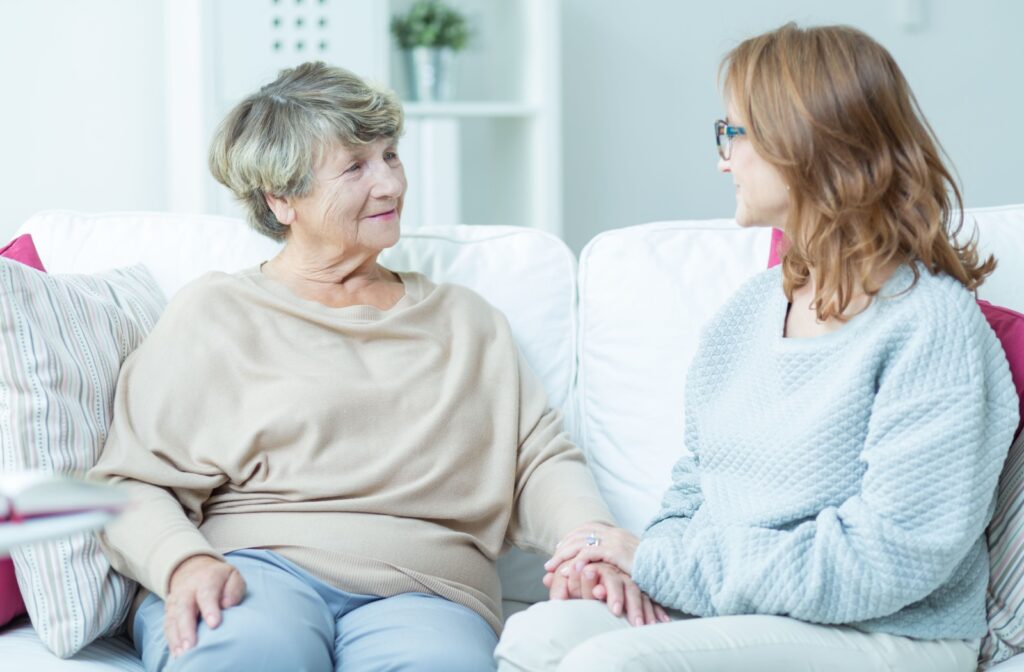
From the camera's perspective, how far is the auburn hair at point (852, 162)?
1.31m

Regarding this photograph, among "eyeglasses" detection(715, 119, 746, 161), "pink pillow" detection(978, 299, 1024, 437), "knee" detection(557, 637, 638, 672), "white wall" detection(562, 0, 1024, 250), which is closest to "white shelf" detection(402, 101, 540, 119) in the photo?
"white wall" detection(562, 0, 1024, 250)

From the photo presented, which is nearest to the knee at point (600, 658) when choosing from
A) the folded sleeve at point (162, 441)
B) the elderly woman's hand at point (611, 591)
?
the elderly woman's hand at point (611, 591)

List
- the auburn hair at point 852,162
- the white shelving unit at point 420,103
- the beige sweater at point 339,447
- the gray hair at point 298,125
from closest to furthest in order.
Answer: the auburn hair at point 852,162
the beige sweater at point 339,447
the gray hair at point 298,125
the white shelving unit at point 420,103

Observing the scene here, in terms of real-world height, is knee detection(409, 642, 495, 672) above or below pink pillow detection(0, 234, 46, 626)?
below

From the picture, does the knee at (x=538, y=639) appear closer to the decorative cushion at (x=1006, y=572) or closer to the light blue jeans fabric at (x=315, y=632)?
the light blue jeans fabric at (x=315, y=632)

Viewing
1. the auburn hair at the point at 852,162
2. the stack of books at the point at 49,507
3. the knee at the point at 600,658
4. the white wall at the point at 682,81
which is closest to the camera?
the stack of books at the point at 49,507

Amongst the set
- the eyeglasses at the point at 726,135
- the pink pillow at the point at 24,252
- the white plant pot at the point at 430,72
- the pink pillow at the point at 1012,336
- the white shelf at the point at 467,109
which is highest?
the white plant pot at the point at 430,72

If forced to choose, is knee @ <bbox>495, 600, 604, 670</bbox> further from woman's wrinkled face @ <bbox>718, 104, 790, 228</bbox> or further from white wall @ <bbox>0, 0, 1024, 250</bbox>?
white wall @ <bbox>0, 0, 1024, 250</bbox>

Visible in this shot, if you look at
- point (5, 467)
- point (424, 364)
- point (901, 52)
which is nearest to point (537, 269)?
point (424, 364)

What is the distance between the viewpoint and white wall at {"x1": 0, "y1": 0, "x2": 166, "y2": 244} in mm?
2826

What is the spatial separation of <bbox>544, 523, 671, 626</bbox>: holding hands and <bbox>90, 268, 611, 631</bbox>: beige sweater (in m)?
0.12

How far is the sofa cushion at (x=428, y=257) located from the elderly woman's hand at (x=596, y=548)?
0.47 meters

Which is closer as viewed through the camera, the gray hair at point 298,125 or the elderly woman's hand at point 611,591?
the elderly woman's hand at point 611,591

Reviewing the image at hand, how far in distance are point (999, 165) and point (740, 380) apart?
2.61m
